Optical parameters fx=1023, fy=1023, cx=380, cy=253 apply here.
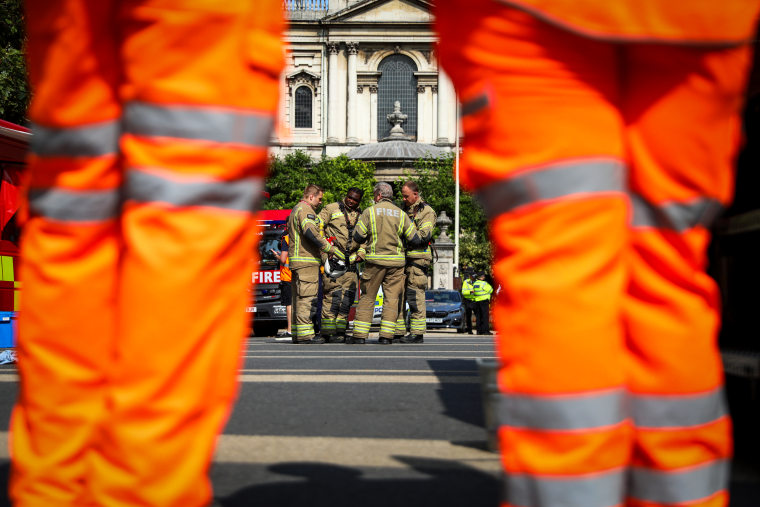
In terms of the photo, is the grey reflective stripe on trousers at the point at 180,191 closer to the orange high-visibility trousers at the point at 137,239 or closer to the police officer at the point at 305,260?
the orange high-visibility trousers at the point at 137,239

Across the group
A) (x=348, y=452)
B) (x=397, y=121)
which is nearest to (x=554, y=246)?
(x=348, y=452)

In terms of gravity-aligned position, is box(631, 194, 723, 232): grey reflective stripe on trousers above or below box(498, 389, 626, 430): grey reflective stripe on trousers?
above

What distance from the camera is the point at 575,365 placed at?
1.75 meters

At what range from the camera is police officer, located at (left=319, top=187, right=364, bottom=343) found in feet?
37.6

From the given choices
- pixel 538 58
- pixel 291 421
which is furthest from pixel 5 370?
pixel 538 58

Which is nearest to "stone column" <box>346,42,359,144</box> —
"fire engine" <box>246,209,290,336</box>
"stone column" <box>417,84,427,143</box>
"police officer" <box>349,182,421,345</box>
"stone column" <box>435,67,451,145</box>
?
"stone column" <box>417,84,427,143</box>

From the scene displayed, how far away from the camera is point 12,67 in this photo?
18.0 m

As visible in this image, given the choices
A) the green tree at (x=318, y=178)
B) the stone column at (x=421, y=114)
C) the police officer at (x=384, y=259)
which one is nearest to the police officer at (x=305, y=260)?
the police officer at (x=384, y=259)

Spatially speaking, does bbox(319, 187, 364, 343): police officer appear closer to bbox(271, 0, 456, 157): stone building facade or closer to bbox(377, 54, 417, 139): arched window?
bbox(271, 0, 456, 157): stone building facade

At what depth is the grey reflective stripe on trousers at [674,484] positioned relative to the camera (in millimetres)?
1799

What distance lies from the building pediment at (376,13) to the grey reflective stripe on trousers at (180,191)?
72.2m

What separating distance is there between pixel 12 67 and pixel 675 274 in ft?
→ 58.7

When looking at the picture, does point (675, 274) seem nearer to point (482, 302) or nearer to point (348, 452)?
point (348, 452)

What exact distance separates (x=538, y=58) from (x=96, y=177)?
2.82ft
